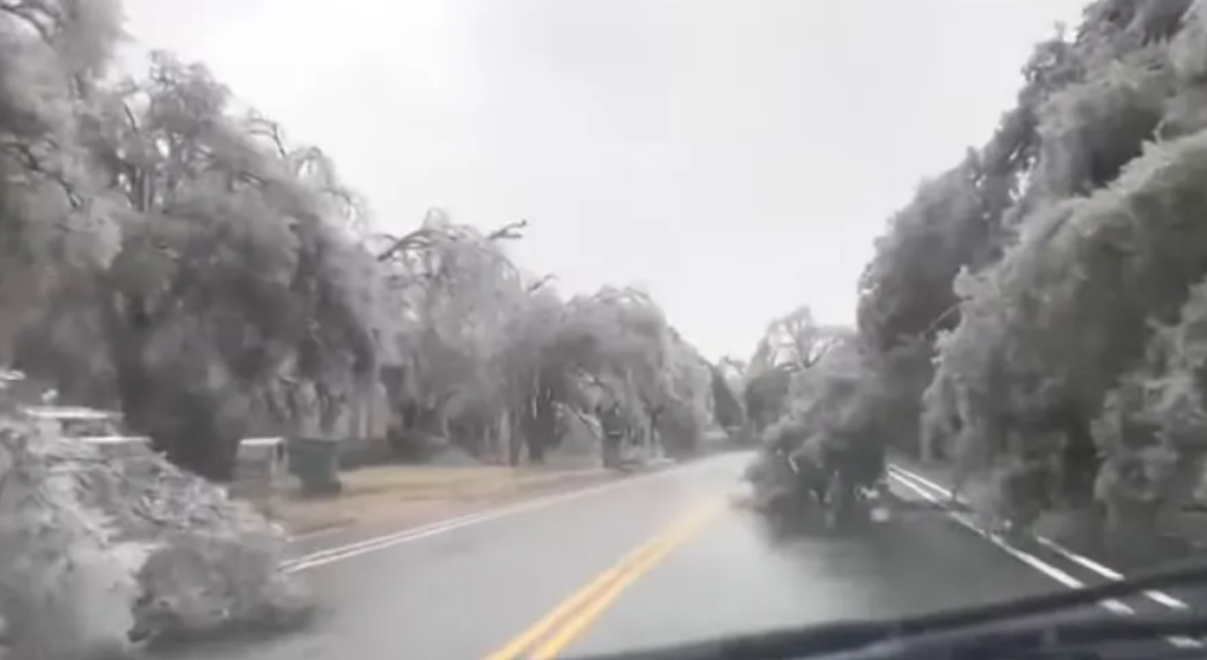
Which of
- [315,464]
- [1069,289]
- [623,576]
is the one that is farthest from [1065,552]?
[315,464]

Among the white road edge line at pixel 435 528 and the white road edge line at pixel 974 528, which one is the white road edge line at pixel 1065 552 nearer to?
the white road edge line at pixel 974 528

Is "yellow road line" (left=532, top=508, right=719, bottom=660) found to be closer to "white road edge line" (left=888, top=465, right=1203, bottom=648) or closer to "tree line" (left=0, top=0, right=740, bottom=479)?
"tree line" (left=0, top=0, right=740, bottom=479)

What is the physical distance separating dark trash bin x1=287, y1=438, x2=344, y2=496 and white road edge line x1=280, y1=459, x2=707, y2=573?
0.76 feet

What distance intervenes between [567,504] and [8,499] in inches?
82.9

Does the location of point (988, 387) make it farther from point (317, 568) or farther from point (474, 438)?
point (317, 568)

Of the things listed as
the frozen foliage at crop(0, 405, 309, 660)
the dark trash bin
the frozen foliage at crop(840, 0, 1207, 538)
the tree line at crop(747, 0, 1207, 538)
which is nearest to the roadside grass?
the dark trash bin

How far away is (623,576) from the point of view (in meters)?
4.59

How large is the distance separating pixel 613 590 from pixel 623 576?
161 mm

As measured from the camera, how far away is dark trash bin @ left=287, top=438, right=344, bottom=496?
4715mm

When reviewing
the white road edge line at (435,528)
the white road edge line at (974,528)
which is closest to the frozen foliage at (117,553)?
the white road edge line at (435,528)

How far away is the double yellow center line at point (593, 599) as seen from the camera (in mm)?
3705

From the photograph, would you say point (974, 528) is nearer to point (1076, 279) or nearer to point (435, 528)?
point (1076, 279)

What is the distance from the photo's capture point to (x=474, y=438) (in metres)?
5.13

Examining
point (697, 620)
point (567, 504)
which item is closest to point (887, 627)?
point (697, 620)
